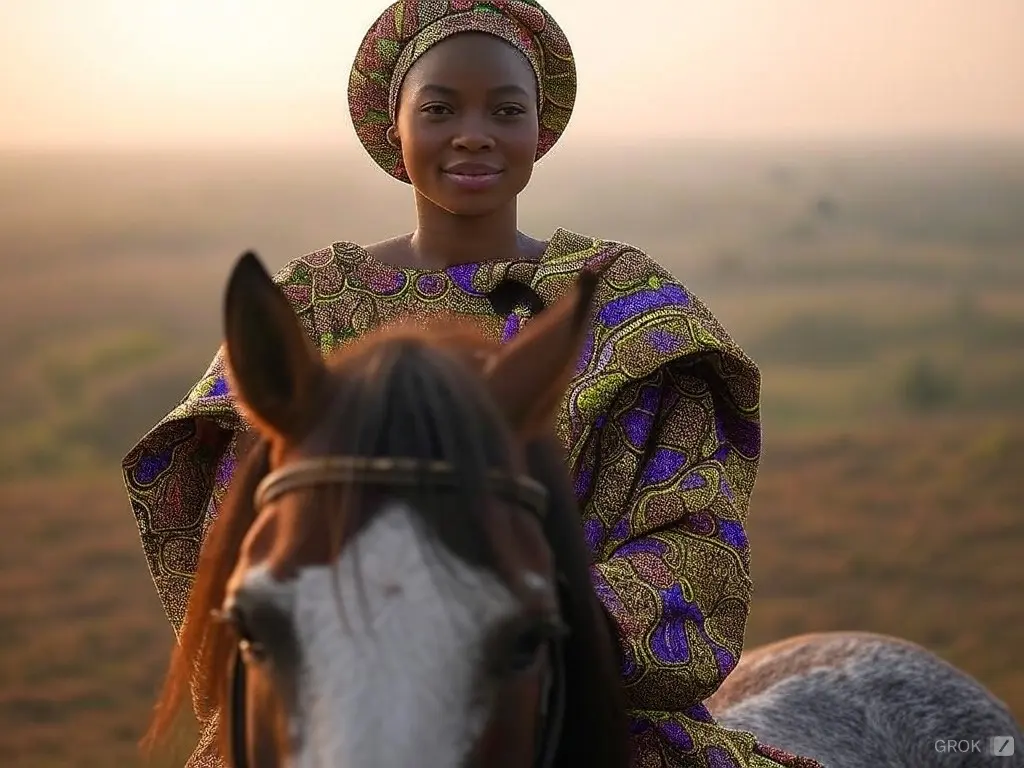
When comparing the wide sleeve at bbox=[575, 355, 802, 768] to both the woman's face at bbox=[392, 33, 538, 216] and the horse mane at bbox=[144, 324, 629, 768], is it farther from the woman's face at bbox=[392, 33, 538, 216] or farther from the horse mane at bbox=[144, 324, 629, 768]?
the woman's face at bbox=[392, 33, 538, 216]

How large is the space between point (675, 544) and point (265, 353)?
105cm

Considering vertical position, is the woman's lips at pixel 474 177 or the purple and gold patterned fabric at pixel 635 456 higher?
the woman's lips at pixel 474 177

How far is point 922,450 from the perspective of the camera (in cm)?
1590

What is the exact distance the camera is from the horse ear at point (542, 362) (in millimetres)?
1527

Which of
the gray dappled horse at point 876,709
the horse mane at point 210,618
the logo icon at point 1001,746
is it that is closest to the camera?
the horse mane at point 210,618

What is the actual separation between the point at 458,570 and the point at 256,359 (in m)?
0.40

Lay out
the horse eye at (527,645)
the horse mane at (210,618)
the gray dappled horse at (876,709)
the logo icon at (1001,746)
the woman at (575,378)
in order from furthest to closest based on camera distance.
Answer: the logo icon at (1001,746) → the gray dappled horse at (876,709) → the woman at (575,378) → the horse mane at (210,618) → the horse eye at (527,645)

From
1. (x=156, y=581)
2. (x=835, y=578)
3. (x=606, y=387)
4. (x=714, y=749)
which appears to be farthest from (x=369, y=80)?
(x=835, y=578)

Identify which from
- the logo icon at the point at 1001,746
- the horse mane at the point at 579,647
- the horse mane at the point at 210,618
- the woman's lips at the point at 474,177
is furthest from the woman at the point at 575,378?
the logo icon at the point at 1001,746

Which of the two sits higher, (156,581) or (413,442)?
(413,442)

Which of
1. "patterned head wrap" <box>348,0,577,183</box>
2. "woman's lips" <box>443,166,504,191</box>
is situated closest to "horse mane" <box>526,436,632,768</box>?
"woman's lips" <box>443,166,504,191</box>

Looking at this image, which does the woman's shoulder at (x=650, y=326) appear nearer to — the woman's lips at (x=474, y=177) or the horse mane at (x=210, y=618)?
the woman's lips at (x=474, y=177)

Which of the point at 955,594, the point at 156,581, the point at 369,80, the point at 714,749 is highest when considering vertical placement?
the point at 369,80

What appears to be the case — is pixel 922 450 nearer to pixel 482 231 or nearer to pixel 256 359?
pixel 482 231
